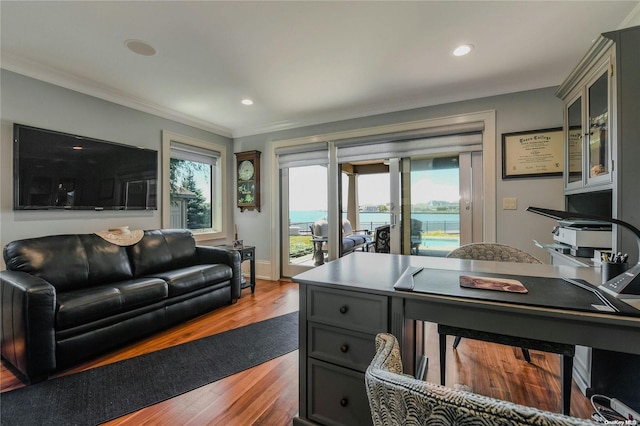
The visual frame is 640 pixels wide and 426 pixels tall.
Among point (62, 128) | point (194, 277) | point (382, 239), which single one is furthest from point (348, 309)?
point (382, 239)

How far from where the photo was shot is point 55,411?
1.57 meters

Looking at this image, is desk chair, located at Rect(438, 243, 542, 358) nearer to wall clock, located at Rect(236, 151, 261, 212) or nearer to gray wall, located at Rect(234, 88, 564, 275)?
gray wall, located at Rect(234, 88, 564, 275)

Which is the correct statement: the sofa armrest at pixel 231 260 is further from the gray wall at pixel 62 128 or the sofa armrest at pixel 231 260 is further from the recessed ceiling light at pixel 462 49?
the recessed ceiling light at pixel 462 49

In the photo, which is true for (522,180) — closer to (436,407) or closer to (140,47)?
(436,407)

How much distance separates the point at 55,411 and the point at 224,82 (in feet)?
9.27

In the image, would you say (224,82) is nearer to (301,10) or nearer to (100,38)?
(100,38)

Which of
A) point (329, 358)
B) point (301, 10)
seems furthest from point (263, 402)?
point (301, 10)

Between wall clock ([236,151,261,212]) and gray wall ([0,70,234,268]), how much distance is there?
47.4 inches

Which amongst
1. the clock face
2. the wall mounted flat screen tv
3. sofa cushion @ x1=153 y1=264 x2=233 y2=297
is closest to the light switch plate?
sofa cushion @ x1=153 y1=264 x2=233 y2=297

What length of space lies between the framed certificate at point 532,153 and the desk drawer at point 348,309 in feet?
8.59

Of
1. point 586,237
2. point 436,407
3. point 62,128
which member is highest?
point 62,128

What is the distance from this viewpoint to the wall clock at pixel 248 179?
441cm

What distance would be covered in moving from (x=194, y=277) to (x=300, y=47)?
7.82 feet

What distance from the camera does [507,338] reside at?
54.4 inches
